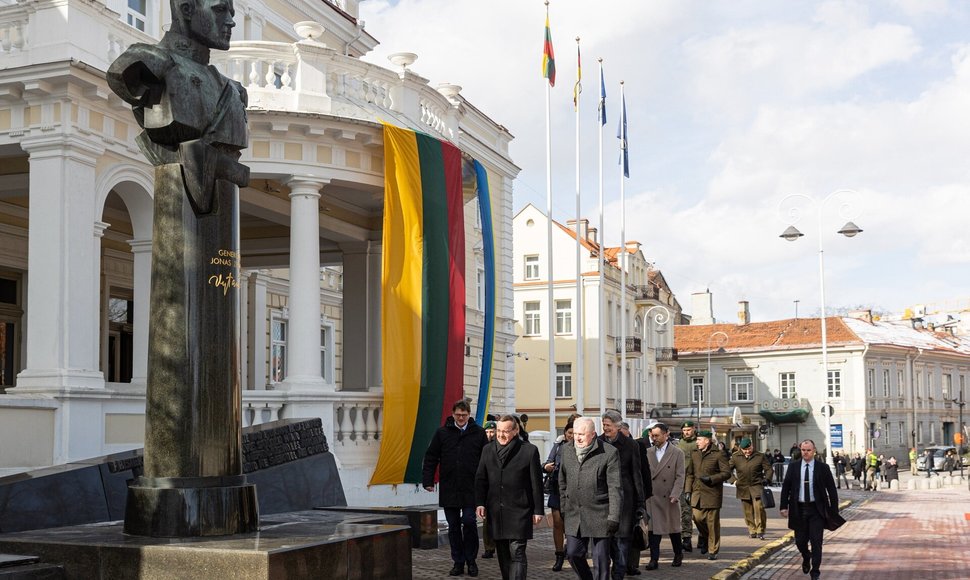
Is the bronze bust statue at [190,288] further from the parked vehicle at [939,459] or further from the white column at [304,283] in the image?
the parked vehicle at [939,459]

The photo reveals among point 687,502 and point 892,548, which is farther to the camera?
point 892,548

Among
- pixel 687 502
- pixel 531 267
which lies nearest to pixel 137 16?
pixel 687 502

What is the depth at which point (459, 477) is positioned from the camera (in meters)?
12.1

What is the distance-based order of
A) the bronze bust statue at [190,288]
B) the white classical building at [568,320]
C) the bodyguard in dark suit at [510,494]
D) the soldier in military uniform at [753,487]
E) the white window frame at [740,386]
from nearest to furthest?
1. the bronze bust statue at [190,288]
2. the bodyguard in dark suit at [510,494]
3. the soldier in military uniform at [753,487]
4. the white classical building at [568,320]
5. the white window frame at [740,386]

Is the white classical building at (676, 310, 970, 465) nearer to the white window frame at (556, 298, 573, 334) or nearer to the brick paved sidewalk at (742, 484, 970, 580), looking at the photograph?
the white window frame at (556, 298, 573, 334)

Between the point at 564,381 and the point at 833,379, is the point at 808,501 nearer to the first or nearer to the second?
the point at 564,381

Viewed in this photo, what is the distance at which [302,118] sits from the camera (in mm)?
17359

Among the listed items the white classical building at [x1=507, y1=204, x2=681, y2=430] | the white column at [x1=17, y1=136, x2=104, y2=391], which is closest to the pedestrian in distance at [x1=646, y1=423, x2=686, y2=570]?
the white column at [x1=17, y1=136, x2=104, y2=391]

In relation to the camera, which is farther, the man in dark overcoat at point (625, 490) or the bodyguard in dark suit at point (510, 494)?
the man in dark overcoat at point (625, 490)

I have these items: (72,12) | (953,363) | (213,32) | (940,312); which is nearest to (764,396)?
(953,363)

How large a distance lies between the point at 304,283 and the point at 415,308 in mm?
1797

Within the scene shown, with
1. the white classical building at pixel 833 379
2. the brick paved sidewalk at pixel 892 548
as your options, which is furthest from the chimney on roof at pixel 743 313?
the brick paved sidewalk at pixel 892 548

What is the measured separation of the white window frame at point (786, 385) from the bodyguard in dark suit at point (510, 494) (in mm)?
72871

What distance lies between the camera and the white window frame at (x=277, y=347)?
98.9 ft
